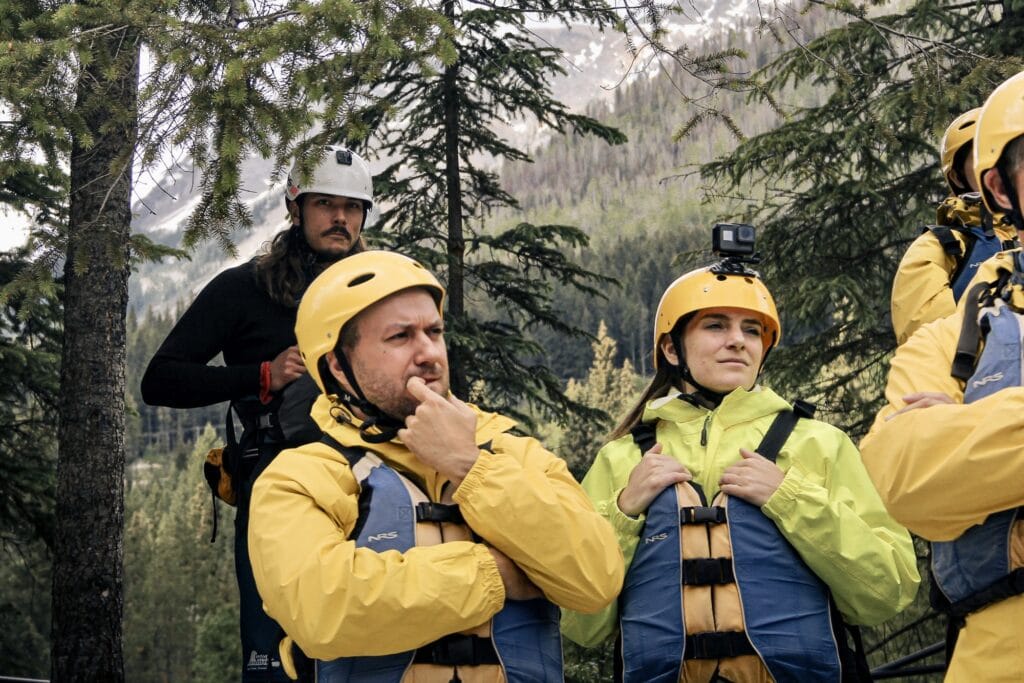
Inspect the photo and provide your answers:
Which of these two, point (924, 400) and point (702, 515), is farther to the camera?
point (702, 515)

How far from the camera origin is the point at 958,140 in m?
4.84

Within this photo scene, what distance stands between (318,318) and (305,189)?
72.0 inches

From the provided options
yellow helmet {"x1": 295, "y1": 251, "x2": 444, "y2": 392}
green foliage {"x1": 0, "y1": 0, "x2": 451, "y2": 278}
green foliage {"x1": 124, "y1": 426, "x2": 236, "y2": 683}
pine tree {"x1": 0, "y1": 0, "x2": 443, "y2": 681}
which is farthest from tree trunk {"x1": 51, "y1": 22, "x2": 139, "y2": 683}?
green foliage {"x1": 124, "y1": 426, "x2": 236, "y2": 683}

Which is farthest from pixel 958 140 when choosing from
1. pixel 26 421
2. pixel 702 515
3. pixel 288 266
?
pixel 26 421

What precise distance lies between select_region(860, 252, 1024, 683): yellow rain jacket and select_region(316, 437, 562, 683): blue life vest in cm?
115

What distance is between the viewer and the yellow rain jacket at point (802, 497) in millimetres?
3568

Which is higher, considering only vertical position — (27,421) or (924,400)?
(27,421)

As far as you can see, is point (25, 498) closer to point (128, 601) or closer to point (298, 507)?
point (298, 507)

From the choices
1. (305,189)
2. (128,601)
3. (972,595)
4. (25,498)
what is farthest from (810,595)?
(128,601)

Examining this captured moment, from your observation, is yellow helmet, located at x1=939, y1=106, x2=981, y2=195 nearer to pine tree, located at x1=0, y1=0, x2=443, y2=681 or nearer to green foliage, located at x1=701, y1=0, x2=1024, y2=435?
pine tree, located at x1=0, y1=0, x2=443, y2=681

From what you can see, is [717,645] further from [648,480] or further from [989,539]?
[989,539]

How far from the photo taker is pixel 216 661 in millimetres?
47594

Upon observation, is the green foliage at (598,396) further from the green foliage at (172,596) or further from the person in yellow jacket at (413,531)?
the person in yellow jacket at (413,531)

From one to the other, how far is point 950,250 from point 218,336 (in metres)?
3.54
